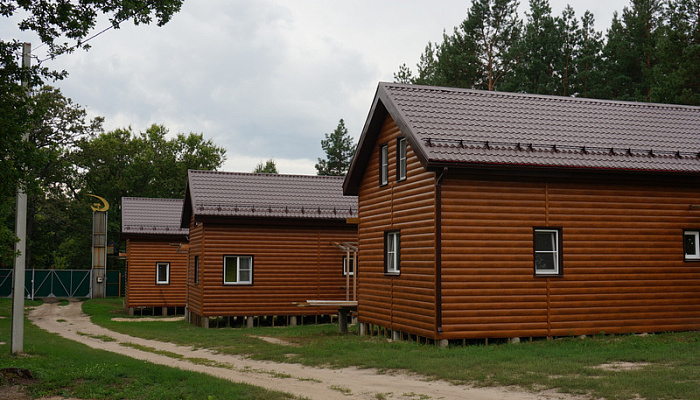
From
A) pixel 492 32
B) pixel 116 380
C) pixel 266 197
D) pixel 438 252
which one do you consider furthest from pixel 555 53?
pixel 116 380

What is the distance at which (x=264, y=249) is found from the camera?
86.9 ft

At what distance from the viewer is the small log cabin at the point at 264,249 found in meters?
26.0

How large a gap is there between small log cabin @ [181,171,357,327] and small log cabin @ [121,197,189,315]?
339 inches

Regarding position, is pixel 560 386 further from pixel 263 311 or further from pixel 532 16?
pixel 532 16

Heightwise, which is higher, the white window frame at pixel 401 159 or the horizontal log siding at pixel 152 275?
the white window frame at pixel 401 159

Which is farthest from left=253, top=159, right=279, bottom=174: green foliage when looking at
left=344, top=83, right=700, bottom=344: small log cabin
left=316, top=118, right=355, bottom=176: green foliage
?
left=344, top=83, right=700, bottom=344: small log cabin

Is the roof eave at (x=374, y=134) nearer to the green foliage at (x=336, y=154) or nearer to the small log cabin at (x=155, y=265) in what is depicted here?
the small log cabin at (x=155, y=265)

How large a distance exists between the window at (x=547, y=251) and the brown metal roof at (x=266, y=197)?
11.4 meters

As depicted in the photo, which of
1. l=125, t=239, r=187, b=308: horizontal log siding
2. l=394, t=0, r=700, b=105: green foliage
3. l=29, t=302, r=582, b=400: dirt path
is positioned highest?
l=394, t=0, r=700, b=105: green foliage

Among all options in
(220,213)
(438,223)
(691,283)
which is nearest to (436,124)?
(438,223)

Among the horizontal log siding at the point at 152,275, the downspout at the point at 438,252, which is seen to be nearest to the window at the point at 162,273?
the horizontal log siding at the point at 152,275

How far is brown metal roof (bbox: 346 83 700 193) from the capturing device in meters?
16.5

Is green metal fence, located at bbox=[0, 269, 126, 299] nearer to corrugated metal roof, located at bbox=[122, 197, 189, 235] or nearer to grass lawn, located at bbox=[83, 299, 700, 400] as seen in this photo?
corrugated metal roof, located at bbox=[122, 197, 189, 235]

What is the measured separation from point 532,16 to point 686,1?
1007cm
